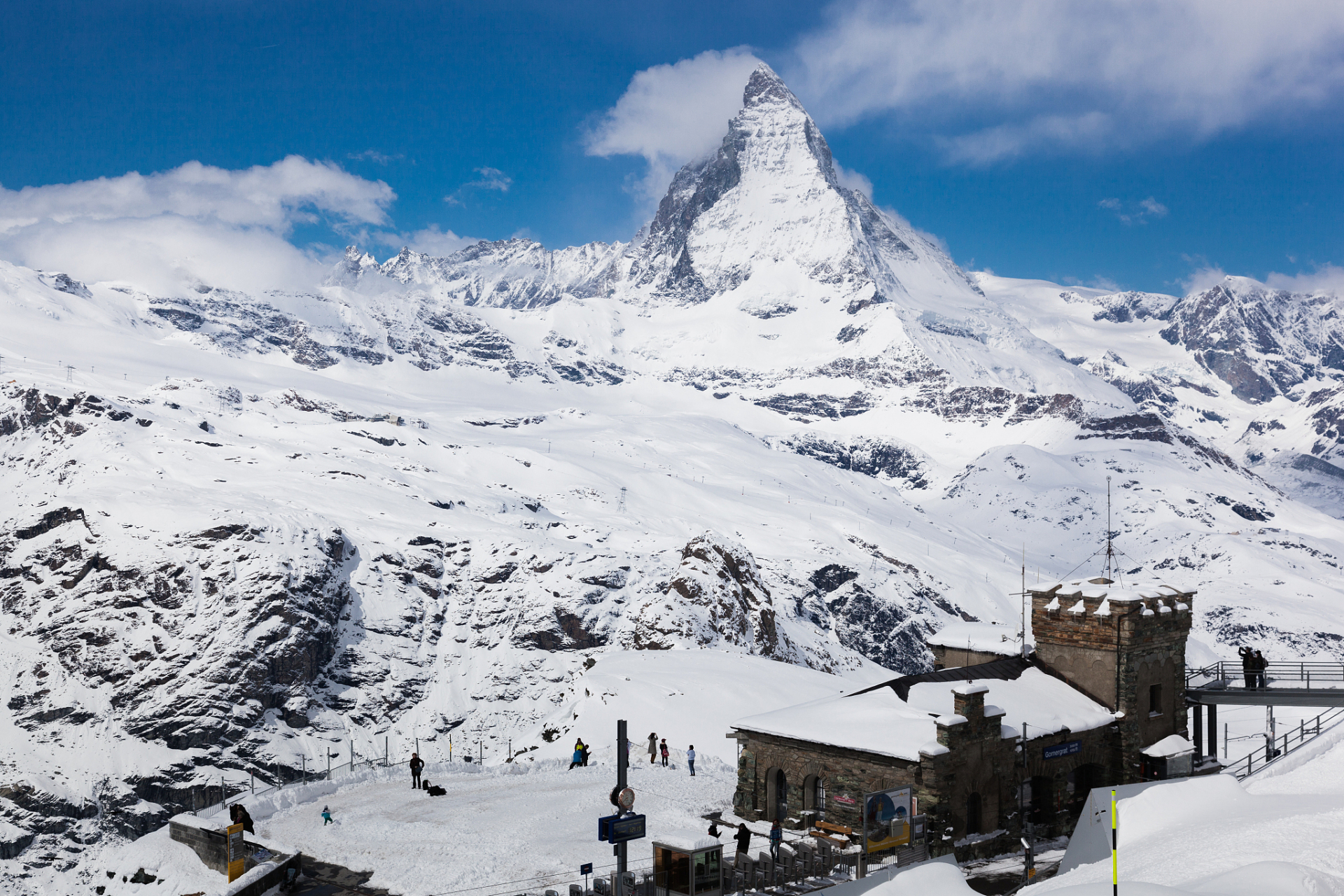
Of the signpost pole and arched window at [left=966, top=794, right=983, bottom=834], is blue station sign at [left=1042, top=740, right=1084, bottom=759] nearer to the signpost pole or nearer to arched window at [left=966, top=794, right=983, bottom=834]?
arched window at [left=966, top=794, right=983, bottom=834]

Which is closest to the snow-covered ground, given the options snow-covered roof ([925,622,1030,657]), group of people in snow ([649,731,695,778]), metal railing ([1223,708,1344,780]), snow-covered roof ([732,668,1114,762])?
metal railing ([1223,708,1344,780])

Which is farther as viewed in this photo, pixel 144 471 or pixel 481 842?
pixel 144 471

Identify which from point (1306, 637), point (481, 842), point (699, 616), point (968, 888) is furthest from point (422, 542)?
point (1306, 637)

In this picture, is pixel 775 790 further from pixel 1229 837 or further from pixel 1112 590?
pixel 1229 837

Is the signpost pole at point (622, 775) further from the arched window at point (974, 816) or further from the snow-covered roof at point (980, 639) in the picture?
the snow-covered roof at point (980, 639)

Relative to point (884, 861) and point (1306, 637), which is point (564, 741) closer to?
point (884, 861)

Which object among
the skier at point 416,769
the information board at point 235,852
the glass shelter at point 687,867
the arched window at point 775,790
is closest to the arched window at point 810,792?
the arched window at point 775,790

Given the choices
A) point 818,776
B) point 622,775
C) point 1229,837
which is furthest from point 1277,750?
point 622,775
